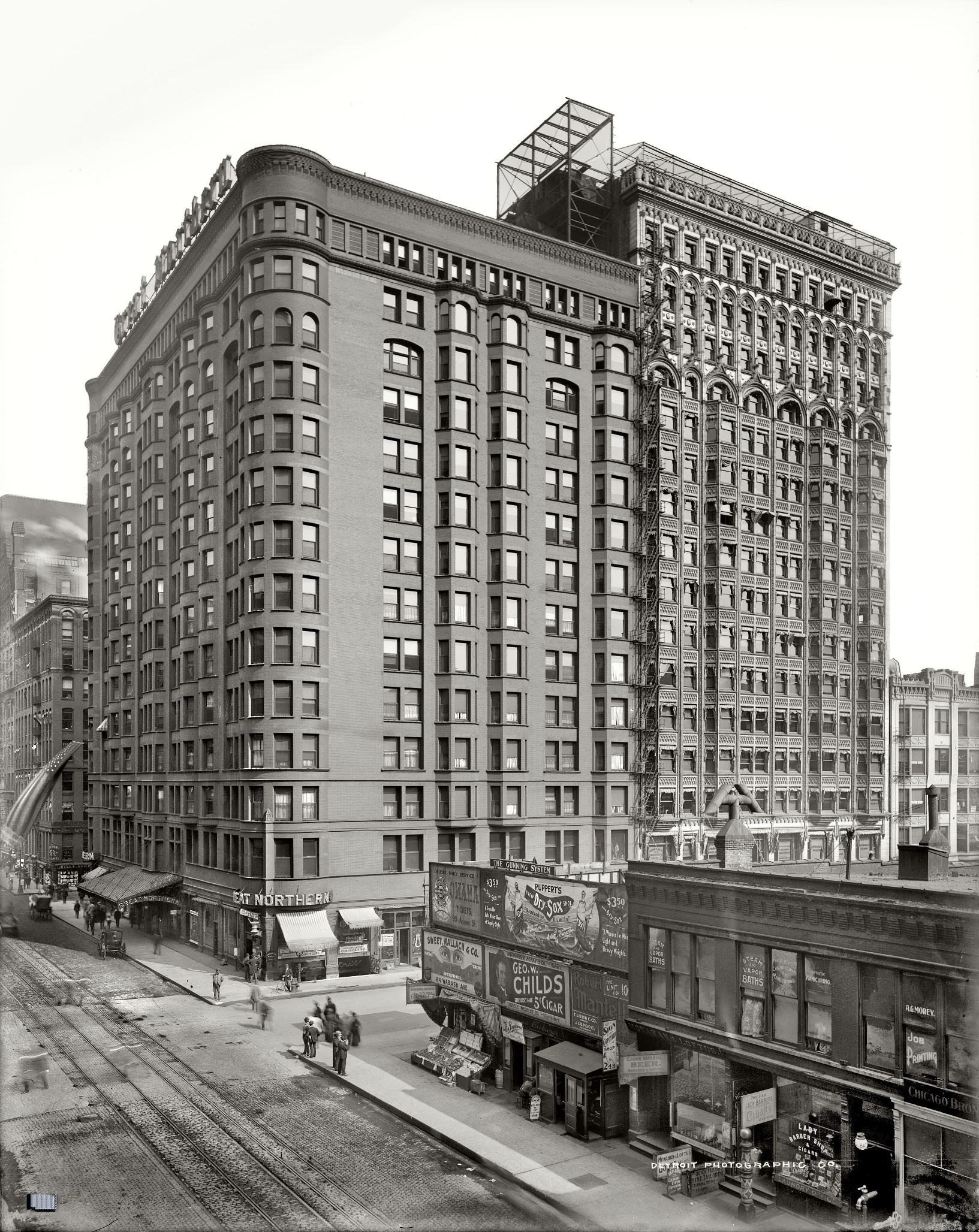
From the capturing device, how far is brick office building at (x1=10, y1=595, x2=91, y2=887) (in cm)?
5241

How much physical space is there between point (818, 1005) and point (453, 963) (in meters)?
14.1

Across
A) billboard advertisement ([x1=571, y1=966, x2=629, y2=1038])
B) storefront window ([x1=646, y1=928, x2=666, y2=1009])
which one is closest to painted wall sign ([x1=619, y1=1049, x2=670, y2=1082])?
storefront window ([x1=646, y1=928, x2=666, y2=1009])

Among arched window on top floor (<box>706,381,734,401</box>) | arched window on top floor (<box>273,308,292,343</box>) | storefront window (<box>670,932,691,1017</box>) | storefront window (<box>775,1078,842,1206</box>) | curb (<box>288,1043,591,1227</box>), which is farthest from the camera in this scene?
arched window on top floor (<box>706,381,734,401</box>)

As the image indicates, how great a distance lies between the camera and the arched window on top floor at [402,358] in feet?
175

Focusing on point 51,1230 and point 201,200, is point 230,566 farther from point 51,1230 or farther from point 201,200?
point 51,1230

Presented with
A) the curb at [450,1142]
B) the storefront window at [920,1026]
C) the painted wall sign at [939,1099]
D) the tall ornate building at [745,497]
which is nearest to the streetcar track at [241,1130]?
the curb at [450,1142]

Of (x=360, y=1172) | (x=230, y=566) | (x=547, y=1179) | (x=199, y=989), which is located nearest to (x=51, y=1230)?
(x=360, y=1172)

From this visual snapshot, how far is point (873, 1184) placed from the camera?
761 inches

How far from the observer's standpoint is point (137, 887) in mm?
56438

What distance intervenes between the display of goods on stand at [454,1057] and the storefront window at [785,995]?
1082 cm

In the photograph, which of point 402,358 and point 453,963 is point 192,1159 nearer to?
point 453,963

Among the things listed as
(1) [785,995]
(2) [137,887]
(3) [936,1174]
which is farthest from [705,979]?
(2) [137,887]

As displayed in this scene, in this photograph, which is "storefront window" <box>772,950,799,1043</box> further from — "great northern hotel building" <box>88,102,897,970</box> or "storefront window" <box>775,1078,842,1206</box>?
"great northern hotel building" <box>88,102,897,970</box>

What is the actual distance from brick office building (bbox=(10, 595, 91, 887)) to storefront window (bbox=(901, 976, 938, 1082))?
32.8 metres
